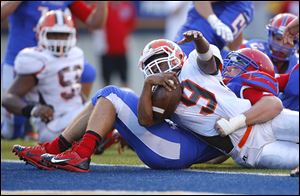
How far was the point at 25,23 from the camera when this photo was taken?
7.32 meters

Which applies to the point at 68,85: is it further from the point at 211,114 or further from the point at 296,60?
the point at 211,114

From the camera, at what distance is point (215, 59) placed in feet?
14.6

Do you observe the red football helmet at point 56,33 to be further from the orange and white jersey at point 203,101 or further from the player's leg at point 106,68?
the player's leg at point 106,68

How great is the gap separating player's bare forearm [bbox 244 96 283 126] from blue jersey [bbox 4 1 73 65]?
3245mm

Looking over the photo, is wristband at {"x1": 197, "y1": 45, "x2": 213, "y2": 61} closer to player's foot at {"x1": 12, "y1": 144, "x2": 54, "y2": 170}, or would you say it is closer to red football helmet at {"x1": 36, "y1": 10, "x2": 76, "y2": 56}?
player's foot at {"x1": 12, "y1": 144, "x2": 54, "y2": 170}

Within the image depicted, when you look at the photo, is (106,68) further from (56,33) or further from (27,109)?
(27,109)

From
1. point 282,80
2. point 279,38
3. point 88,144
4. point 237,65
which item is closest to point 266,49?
point 279,38

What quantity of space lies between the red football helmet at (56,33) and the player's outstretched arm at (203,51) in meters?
2.53

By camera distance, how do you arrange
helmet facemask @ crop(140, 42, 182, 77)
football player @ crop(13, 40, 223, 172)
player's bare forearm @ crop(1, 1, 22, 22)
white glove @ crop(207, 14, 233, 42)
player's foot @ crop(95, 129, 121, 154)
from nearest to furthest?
1. football player @ crop(13, 40, 223, 172)
2. helmet facemask @ crop(140, 42, 182, 77)
3. white glove @ crop(207, 14, 233, 42)
4. player's foot @ crop(95, 129, 121, 154)
5. player's bare forearm @ crop(1, 1, 22, 22)

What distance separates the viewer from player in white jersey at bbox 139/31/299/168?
4457 millimetres

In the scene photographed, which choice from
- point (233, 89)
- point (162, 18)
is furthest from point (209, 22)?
point (162, 18)

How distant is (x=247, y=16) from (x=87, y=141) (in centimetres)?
254

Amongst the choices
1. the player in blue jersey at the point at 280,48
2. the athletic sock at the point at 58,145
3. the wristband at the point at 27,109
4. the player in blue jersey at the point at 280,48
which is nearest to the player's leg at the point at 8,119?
the wristband at the point at 27,109

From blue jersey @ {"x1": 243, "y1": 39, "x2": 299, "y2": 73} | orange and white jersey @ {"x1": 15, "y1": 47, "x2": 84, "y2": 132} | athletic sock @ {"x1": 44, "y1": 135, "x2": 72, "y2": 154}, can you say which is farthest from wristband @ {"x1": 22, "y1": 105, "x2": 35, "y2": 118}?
athletic sock @ {"x1": 44, "y1": 135, "x2": 72, "y2": 154}
